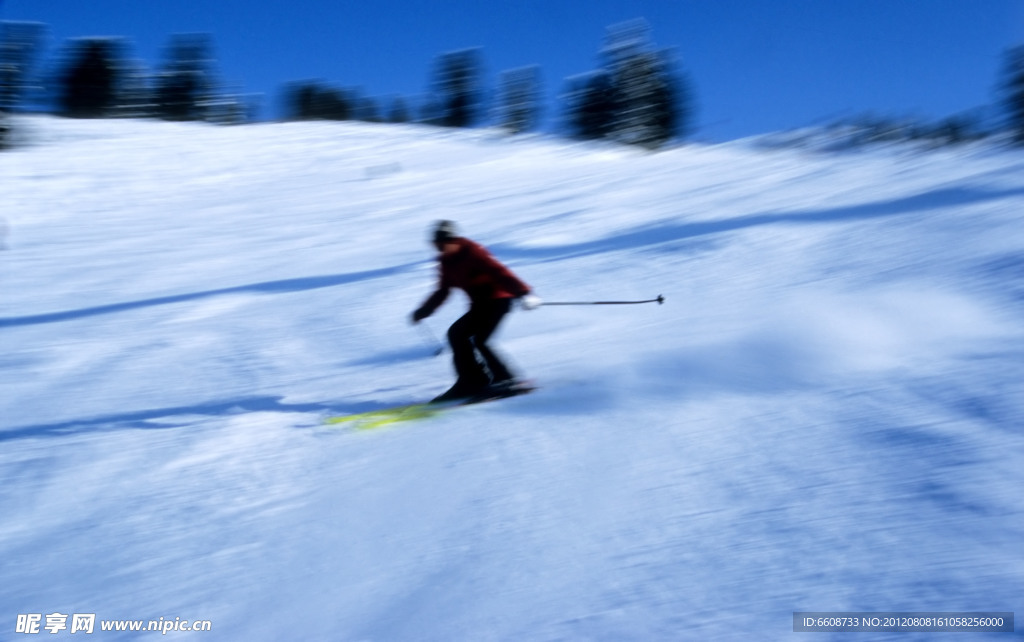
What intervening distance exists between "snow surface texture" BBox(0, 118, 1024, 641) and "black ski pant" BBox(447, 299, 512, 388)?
13.7 inches

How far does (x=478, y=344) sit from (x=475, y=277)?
1.51ft

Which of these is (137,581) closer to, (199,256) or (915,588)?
(915,588)

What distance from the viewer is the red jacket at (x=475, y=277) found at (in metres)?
5.27

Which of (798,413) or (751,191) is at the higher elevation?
(751,191)

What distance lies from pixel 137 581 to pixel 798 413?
3.15 meters

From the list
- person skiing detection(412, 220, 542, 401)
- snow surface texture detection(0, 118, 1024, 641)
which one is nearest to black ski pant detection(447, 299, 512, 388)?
person skiing detection(412, 220, 542, 401)

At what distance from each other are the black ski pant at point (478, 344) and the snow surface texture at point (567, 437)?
35 cm

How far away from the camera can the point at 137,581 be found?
3.21 m

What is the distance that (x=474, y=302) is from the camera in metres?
5.36

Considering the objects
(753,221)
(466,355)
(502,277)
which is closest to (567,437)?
(466,355)

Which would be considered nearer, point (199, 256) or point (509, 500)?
point (509, 500)

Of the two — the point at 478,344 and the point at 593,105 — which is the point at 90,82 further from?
the point at 478,344

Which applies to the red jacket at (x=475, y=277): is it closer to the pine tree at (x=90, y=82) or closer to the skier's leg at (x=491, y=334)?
the skier's leg at (x=491, y=334)

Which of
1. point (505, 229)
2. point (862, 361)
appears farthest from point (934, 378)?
point (505, 229)
